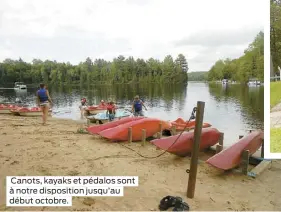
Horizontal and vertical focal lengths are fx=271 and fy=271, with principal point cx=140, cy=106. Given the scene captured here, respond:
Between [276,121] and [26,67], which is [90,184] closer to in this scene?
[276,121]

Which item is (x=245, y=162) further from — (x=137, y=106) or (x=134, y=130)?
(x=137, y=106)

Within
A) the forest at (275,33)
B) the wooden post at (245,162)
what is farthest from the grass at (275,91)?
the wooden post at (245,162)

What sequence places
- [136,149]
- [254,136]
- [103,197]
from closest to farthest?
[103,197], [254,136], [136,149]

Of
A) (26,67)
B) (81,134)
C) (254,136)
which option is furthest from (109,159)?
(26,67)

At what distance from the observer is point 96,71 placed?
29.5m

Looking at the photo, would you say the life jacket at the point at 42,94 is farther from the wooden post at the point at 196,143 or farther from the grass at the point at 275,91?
the grass at the point at 275,91

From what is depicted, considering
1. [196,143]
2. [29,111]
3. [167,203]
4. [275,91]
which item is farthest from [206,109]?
[167,203]

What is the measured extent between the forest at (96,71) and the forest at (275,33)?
47.4 feet

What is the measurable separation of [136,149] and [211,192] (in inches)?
109

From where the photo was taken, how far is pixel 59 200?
12.0 feet

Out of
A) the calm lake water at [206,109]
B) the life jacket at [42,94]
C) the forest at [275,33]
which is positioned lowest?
the calm lake water at [206,109]

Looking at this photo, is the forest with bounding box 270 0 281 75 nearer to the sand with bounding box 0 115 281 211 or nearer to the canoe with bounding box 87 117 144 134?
the sand with bounding box 0 115 281 211

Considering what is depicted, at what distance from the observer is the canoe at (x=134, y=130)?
7.56 meters

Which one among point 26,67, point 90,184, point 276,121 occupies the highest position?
point 26,67
